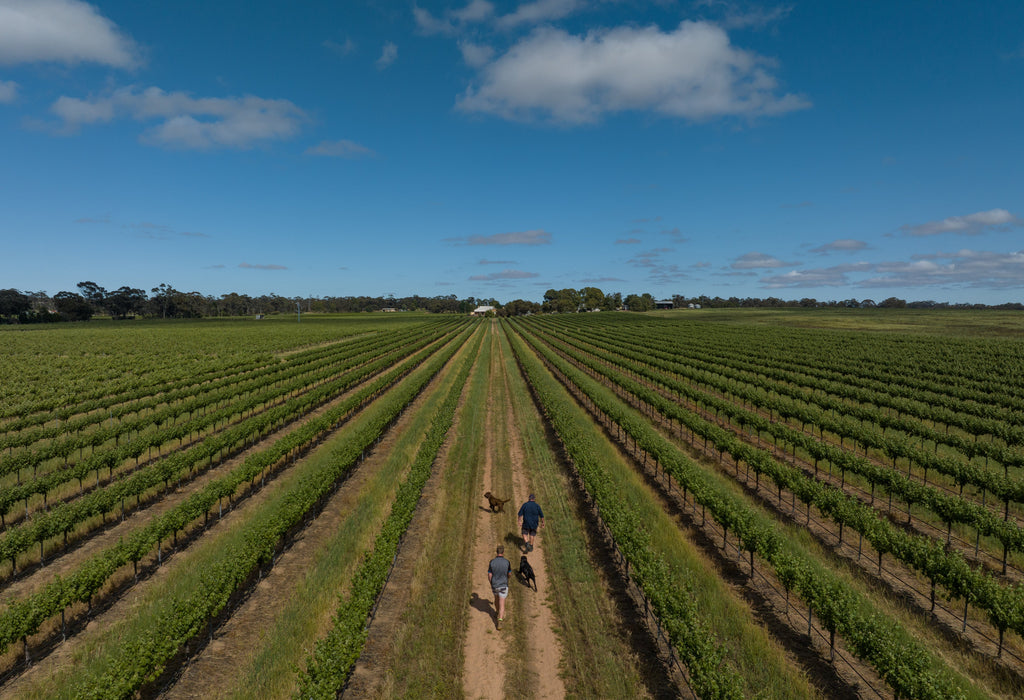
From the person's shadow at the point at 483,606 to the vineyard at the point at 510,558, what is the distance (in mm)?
97

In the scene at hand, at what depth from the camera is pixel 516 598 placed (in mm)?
14375

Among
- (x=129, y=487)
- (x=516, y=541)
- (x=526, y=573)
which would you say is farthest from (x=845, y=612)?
(x=129, y=487)

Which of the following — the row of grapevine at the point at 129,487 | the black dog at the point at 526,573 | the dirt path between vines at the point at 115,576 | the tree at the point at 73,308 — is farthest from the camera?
the tree at the point at 73,308

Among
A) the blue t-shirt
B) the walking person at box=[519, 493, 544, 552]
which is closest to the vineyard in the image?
the walking person at box=[519, 493, 544, 552]

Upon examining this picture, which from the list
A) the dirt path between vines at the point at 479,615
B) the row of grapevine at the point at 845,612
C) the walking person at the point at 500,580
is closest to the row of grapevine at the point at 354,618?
the dirt path between vines at the point at 479,615

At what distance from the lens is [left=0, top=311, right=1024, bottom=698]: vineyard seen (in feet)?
35.9

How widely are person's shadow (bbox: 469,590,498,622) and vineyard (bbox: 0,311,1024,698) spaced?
0.10 m

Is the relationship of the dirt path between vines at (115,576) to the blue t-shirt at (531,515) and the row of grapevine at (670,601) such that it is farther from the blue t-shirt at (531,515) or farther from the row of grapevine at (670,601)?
the row of grapevine at (670,601)

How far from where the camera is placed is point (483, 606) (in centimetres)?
1399

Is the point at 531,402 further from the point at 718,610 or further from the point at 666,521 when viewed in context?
the point at 718,610

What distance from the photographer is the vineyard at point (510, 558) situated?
35.9ft

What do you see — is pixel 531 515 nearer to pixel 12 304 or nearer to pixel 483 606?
pixel 483 606

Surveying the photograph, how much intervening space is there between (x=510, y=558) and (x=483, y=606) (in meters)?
2.63

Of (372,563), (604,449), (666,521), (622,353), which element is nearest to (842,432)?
(604,449)
